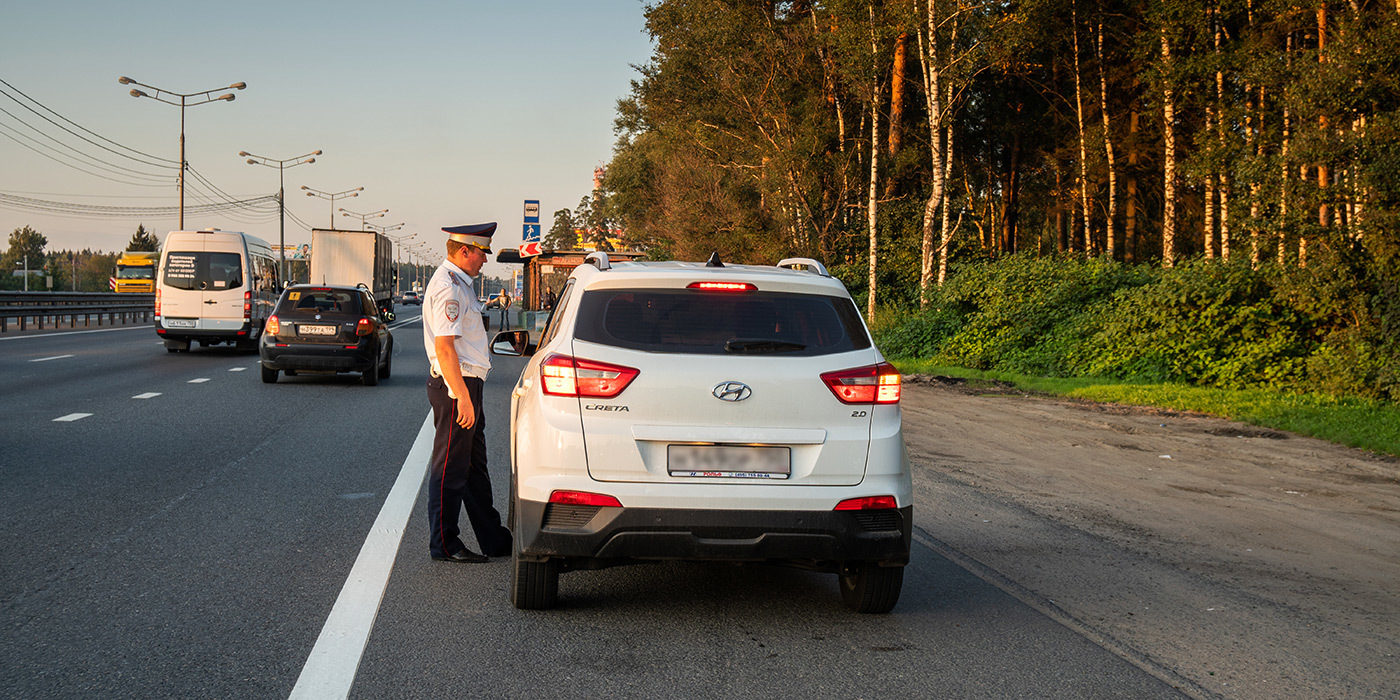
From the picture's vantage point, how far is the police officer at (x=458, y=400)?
6055 millimetres

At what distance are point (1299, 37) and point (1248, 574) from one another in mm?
23627

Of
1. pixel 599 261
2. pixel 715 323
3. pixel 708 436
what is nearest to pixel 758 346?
pixel 715 323

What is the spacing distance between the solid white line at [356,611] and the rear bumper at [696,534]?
0.83 meters

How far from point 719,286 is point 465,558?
2.27 meters

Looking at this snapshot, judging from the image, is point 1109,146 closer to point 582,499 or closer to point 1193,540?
point 1193,540

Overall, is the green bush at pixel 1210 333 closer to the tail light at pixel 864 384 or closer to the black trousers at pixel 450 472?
the tail light at pixel 864 384

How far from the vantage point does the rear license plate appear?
4.82 meters

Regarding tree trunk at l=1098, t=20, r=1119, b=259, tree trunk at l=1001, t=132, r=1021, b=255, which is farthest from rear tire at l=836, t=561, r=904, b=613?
tree trunk at l=1001, t=132, r=1021, b=255

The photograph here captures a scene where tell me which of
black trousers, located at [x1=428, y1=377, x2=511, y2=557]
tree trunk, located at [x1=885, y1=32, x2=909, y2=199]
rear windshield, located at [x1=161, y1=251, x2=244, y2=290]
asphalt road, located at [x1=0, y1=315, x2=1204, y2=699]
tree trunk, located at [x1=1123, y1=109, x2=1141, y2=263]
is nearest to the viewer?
asphalt road, located at [x1=0, y1=315, x2=1204, y2=699]

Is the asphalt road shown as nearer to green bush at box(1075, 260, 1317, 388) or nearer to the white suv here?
the white suv

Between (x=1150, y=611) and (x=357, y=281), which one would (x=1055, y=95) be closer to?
(x=357, y=281)

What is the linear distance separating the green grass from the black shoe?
1057 cm

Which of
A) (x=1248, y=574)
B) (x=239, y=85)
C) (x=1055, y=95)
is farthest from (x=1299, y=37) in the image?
(x=239, y=85)

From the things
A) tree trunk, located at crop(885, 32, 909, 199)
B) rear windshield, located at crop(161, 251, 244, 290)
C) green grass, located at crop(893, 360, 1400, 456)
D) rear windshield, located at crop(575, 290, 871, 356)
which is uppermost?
tree trunk, located at crop(885, 32, 909, 199)
